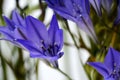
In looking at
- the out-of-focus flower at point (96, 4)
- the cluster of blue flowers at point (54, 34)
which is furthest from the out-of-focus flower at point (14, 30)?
the out-of-focus flower at point (96, 4)

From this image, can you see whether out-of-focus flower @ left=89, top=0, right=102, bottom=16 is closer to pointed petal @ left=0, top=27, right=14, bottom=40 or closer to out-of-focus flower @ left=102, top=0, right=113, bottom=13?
out-of-focus flower @ left=102, top=0, right=113, bottom=13

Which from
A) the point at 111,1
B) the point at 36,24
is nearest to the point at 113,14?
the point at 111,1

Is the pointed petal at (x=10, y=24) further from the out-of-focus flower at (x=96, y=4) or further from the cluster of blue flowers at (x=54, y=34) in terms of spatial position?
the out-of-focus flower at (x=96, y=4)

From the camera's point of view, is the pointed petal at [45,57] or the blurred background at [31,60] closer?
the pointed petal at [45,57]

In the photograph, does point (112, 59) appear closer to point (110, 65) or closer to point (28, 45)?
point (110, 65)

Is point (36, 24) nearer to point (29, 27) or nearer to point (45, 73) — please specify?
point (29, 27)

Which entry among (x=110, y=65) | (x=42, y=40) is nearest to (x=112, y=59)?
(x=110, y=65)
